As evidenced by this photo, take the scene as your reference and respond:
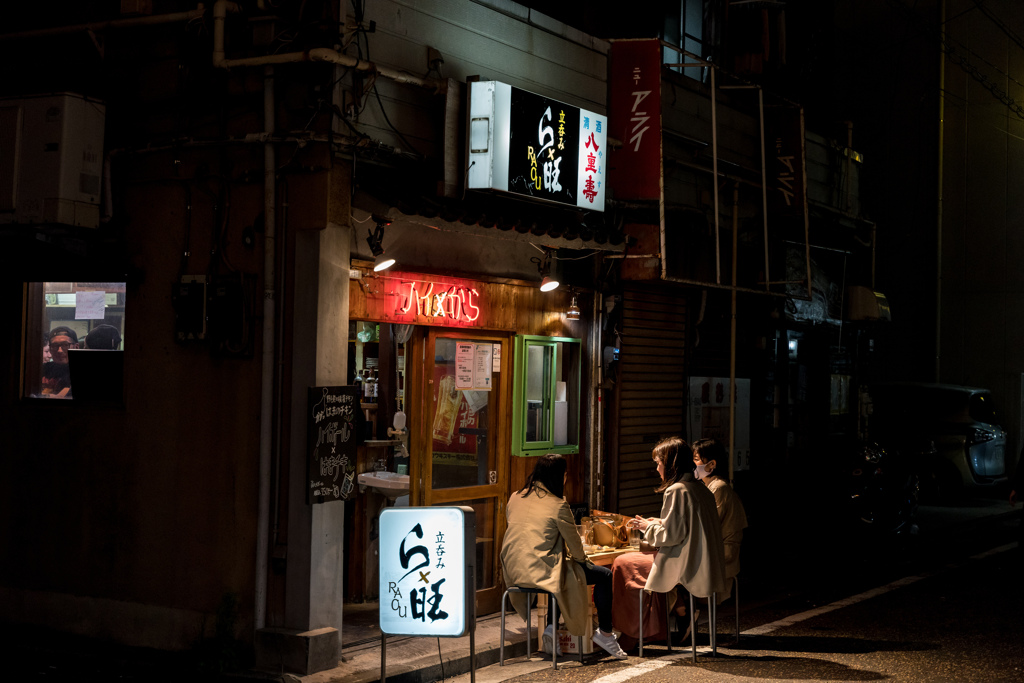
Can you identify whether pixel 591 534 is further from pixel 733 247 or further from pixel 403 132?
pixel 733 247

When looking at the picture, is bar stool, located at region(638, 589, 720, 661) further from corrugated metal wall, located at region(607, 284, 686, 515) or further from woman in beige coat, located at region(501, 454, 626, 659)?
corrugated metal wall, located at region(607, 284, 686, 515)

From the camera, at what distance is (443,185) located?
375 inches

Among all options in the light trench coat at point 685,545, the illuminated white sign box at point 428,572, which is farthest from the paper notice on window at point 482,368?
the illuminated white sign box at point 428,572

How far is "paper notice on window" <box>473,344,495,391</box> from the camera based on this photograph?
34.3ft

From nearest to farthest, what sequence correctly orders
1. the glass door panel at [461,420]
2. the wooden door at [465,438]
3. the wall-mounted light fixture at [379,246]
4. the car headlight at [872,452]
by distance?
1. the wall-mounted light fixture at [379,246]
2. the wooden door at [465,438]
3. the glass door panel at [461,420]
4. the car headlight at [872,452]

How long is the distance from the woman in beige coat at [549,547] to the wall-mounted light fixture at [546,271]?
2.75m

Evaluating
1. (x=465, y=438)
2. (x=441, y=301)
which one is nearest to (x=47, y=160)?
(x=441, y=301)

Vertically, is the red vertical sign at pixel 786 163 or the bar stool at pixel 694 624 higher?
the red vertical sign at pixel 786 163

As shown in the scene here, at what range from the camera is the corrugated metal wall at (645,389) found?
1241cm

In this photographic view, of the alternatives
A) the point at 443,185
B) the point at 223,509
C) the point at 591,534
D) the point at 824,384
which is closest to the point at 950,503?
the point at 824,384

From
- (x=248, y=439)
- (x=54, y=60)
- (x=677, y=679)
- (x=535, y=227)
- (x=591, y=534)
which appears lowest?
(x=677, y=679)

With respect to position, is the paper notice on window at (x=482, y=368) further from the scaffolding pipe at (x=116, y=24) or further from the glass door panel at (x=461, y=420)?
the scaffolding pipe at (x=116, y=24)

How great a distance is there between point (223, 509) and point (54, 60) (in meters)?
4.73

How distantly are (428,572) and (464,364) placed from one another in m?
3.46
